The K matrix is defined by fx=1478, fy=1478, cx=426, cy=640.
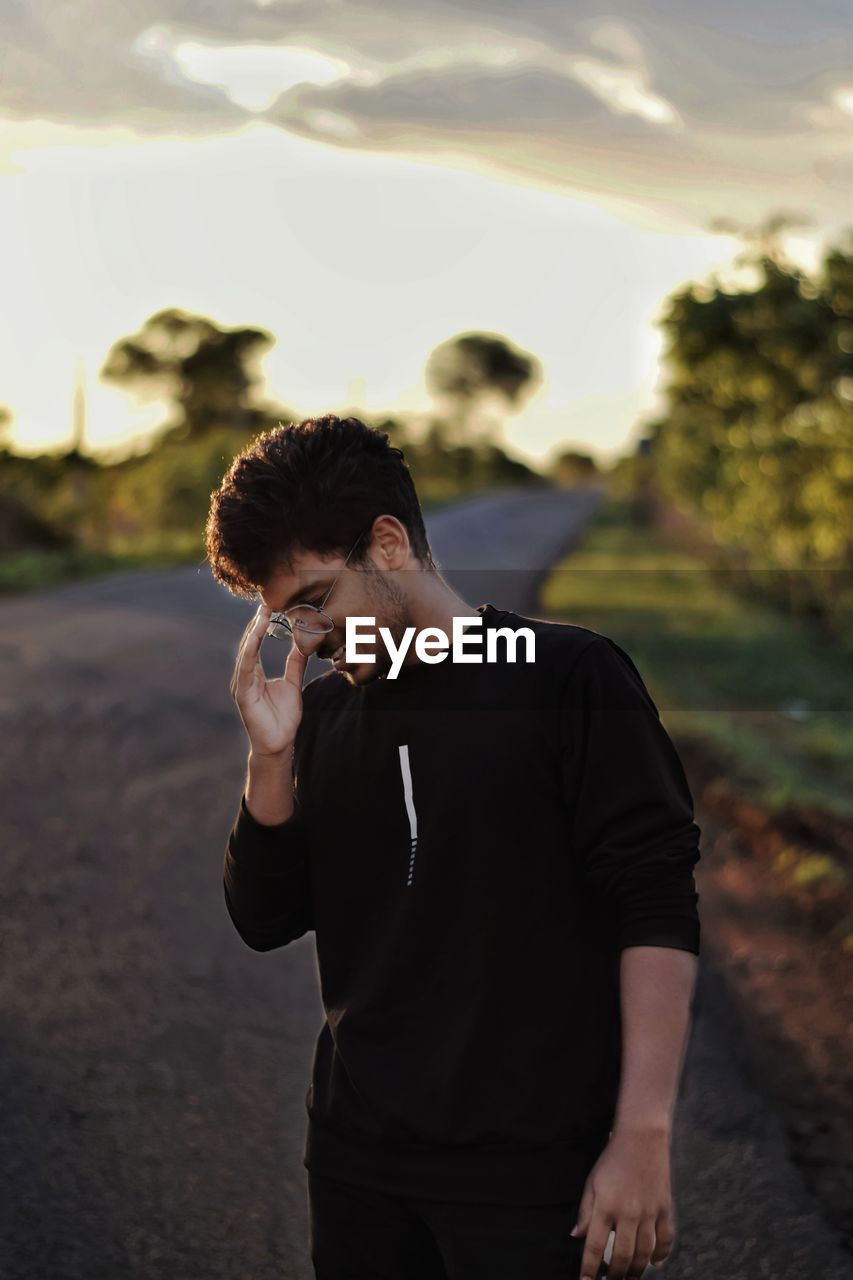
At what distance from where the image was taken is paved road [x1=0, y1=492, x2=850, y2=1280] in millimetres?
3387

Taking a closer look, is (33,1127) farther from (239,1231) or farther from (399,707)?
(399,707)

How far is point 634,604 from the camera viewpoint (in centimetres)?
2111

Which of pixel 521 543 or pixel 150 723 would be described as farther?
pixel 521 543

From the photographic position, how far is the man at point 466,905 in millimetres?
1741

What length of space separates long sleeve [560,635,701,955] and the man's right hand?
407mm

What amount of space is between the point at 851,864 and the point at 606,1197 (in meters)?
5.51

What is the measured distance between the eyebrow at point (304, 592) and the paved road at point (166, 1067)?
1.92 meters

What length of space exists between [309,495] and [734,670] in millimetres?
13679

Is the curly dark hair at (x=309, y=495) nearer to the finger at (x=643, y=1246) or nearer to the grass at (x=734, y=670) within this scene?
the finger at (x=643, y=1246)

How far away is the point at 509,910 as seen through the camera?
1792mm

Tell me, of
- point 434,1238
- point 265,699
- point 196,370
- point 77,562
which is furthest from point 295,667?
point 196,370

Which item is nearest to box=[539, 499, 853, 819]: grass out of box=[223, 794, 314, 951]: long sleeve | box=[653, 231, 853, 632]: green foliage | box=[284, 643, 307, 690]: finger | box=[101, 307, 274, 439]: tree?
box=[653, 231, 853, 632]: green foliage

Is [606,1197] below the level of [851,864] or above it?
above

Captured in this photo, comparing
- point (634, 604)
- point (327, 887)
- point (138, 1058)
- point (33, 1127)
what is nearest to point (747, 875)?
point (138, 1058)
